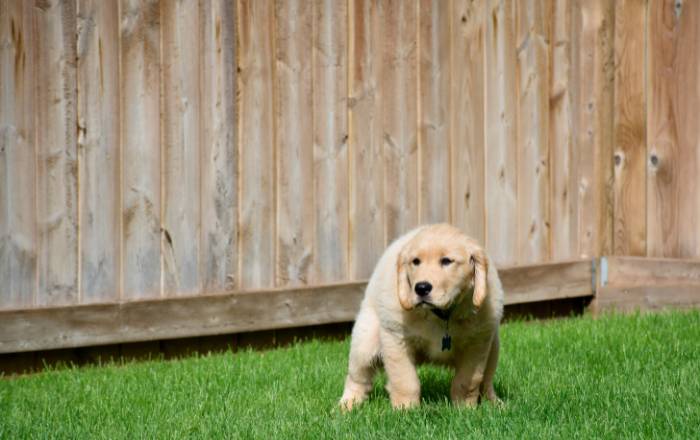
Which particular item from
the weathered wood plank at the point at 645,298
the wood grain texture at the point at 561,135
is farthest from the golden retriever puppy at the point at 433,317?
the weathered wood plank at the point at 645,298

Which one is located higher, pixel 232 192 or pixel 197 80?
pixel 197 80

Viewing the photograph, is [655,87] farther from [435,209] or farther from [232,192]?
[232,192]

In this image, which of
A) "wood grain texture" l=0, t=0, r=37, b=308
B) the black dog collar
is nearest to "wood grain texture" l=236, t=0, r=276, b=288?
"wood grain texture" l=0, t=0, r=37, b=308

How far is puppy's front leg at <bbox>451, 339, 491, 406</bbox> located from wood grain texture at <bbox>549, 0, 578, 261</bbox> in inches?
135

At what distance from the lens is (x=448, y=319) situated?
5.27 m

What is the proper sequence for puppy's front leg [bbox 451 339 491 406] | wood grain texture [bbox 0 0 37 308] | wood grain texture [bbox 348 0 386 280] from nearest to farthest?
puppy's front leg [bbox 451 339 491 406]
wood grain texture [bbox 0 0 37 308]
wood grain texture [bbox 348 0 386 280]

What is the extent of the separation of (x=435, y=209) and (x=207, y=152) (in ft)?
5.79

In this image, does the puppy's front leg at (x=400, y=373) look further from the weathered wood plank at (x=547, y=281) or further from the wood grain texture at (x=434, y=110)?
the weathered wood plank at (x=547, y=281)

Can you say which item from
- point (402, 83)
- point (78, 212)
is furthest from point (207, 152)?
point (402, 83)

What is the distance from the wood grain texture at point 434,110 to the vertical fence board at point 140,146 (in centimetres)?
194

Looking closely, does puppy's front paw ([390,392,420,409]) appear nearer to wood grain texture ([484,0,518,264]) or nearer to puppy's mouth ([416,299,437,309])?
puppy's mouth ([416,299,437,309])

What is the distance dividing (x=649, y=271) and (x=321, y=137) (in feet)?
9.14

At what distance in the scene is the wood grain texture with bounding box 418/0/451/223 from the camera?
7910 millimetres

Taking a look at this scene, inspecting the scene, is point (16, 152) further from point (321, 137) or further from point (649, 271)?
point (649, 271)
